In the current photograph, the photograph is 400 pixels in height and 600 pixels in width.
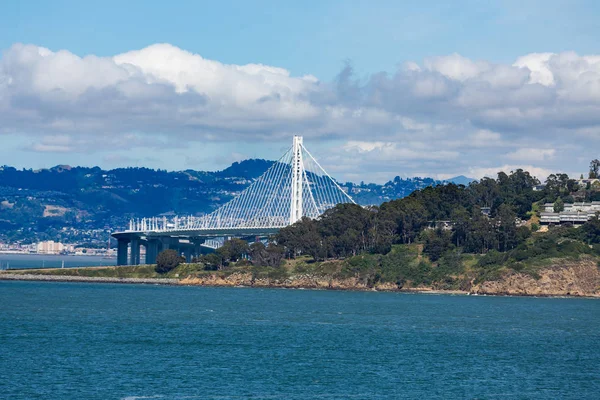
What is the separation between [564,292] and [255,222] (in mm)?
71694

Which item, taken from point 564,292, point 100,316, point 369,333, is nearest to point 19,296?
point 100,316

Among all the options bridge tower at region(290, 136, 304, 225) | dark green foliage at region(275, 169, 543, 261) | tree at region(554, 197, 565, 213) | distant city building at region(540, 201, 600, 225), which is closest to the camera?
dark green foliage at region(275, 169, 543, 261)

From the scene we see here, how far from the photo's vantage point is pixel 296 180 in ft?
531

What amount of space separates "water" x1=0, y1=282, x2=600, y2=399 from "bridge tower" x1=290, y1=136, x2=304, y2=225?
2110 inches

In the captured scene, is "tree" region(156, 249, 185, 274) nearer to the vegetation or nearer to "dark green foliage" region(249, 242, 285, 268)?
the vegetation

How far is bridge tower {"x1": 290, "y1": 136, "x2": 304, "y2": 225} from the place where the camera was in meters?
162

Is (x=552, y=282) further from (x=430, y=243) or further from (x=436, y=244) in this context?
(x=430, y=243)

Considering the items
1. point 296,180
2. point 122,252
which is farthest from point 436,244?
point 122,252

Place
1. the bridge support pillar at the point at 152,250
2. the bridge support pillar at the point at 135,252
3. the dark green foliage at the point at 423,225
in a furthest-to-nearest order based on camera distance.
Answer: the bridge support pillar at the point at 135,252, the bridge support pillar at the point at 152,250, the dark green foliage at the point at 423,225

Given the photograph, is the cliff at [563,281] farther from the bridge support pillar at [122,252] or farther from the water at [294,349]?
the bridge support pillar at [122,252]

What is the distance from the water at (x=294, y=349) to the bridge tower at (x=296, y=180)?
2110 inches

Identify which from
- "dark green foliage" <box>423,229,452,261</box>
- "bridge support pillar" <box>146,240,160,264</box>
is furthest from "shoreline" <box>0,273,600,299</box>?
"bridge support pillar" <box>146,240,160,264</box>

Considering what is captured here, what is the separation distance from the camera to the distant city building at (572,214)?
143 meters

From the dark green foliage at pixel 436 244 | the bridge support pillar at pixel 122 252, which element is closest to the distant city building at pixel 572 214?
the dark green foliage at pixel 436 244
